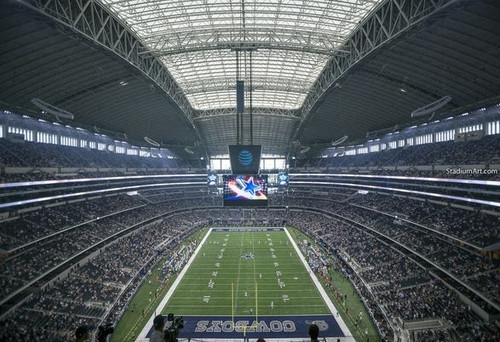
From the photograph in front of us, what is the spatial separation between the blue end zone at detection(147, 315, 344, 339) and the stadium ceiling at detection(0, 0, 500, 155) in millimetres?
Result: 21520

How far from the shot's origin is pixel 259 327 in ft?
83.7

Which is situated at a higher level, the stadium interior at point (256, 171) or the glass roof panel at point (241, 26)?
the glass roof panel at point (241, 26)

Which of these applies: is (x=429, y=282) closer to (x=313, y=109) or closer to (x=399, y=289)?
(x=399, y=289)

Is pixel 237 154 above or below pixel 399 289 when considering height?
above

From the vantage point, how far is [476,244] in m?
26.5

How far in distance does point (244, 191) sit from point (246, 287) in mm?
17709

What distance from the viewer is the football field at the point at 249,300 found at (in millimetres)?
25266

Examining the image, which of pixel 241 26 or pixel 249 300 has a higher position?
pixel 241 26

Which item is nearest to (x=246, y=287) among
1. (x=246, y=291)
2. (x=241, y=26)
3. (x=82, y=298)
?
(x=246, y=291)

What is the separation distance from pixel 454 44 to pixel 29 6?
26.6 meters

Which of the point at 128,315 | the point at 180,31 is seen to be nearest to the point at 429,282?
the point at 128,315

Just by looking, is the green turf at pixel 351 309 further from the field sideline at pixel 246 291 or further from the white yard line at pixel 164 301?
the white yard line at pixel 164 301

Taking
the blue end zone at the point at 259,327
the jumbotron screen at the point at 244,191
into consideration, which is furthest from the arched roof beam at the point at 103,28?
the blue end zone at the point at 259,327

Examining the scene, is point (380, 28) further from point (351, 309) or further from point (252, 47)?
point (351, 309)
